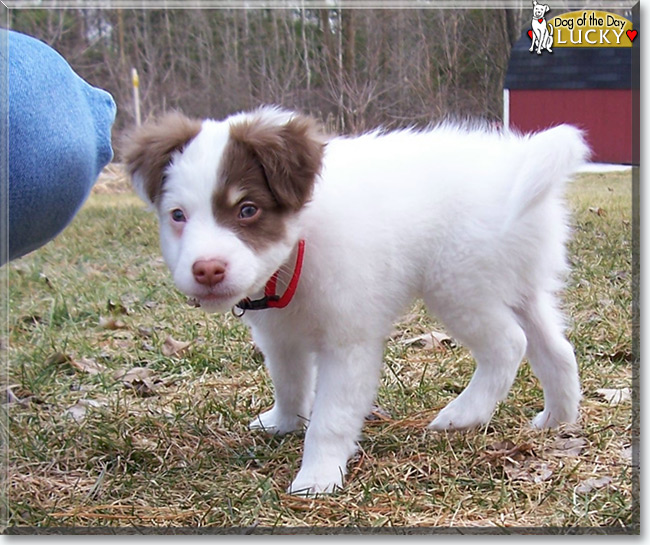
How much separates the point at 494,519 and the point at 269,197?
706 millimetres

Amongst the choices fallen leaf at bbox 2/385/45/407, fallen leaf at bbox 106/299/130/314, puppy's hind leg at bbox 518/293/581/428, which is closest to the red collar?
puppy's hind leg at bbox 518/293/581/428

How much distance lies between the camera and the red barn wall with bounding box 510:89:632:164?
1.72 meters

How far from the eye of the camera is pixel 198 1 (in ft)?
5.87

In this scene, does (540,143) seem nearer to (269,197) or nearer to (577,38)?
(577,38)

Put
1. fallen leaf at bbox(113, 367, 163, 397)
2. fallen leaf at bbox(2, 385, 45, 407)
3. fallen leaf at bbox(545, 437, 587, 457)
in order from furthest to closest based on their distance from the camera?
fallen leaf at bbox(113, 367, 163, 397)
fallen leaf at bbox(2, 385, 45, 407)
fallen leaf at bbox(545, 437, 587, 457)

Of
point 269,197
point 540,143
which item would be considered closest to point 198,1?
point 269,197

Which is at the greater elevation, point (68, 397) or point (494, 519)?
point (494, 519)

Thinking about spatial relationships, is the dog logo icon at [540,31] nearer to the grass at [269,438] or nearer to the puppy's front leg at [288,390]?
the grass at [269,438]

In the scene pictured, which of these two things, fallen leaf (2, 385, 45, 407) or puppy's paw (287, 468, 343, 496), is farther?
fallen leaf (2, 385, 45, 407)

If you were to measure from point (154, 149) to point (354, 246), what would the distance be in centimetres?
44

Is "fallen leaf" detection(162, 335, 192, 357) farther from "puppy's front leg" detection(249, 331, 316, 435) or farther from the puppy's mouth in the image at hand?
the puppy's mouth

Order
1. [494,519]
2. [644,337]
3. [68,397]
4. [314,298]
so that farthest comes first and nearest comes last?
[68,397] < [314,298] < [644,337] < [494,519]

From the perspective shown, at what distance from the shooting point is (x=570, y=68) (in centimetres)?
177

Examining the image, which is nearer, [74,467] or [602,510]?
[602,510]
